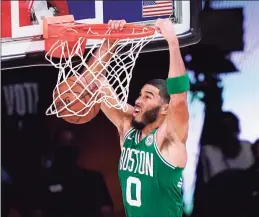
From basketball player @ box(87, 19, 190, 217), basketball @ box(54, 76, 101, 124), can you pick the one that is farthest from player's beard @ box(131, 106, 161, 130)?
basketball @ box(54, 76, 101, 124)

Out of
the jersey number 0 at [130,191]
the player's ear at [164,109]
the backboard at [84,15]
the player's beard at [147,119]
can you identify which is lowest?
the jersey number 0 at [130,191]

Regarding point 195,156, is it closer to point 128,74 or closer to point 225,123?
point 225,123

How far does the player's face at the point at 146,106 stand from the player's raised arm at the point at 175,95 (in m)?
0.08

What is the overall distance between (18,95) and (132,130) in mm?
539

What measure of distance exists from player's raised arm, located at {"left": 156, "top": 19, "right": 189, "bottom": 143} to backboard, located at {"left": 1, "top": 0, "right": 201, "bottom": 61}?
5cm

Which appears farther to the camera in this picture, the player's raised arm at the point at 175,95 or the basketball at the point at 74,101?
the basketball at the point at 74,101

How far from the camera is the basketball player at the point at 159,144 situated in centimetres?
253

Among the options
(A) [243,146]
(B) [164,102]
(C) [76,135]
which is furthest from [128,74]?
(A) [243,146]

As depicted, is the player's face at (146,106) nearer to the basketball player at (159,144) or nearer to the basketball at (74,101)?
the basketball player at (159,144)

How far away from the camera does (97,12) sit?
9.04 ft

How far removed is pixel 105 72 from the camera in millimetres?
2580

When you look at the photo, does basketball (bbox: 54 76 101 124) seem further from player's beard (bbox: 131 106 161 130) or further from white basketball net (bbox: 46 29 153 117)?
player's beard (bbox: 131 106 161 130)

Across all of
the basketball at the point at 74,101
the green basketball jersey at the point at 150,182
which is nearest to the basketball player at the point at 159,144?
the green basketball jersey at the point at 150,182

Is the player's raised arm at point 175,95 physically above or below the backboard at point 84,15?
below
